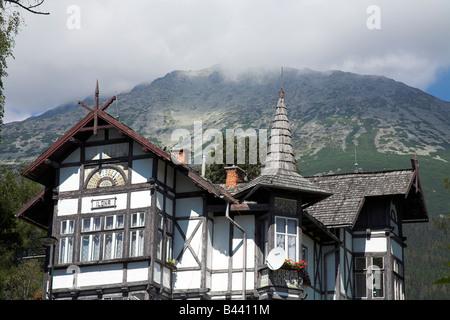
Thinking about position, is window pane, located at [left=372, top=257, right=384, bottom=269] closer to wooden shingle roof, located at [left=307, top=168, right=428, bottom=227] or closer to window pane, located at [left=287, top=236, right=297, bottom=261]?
wooden shingle roof, located at [left=307, top=168, right=428, bottom=227]

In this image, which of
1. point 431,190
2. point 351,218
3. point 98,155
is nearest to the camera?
point 98,155

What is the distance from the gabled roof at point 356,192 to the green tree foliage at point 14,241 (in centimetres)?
1308

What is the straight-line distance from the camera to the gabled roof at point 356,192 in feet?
122

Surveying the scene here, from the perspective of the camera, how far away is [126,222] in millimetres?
30656

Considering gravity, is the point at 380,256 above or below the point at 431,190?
below

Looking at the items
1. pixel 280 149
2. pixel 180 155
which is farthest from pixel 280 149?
pixel 180 155

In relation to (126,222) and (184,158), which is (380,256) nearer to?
(184,158)

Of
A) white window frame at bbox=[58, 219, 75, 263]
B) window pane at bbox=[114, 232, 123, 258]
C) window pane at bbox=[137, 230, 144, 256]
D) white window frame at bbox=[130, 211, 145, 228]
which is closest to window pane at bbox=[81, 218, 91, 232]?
white window frame at bbox=[58, 219, 75, 263]

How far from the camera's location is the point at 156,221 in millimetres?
30281

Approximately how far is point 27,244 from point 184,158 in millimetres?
23300

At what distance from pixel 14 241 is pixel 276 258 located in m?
11.1
